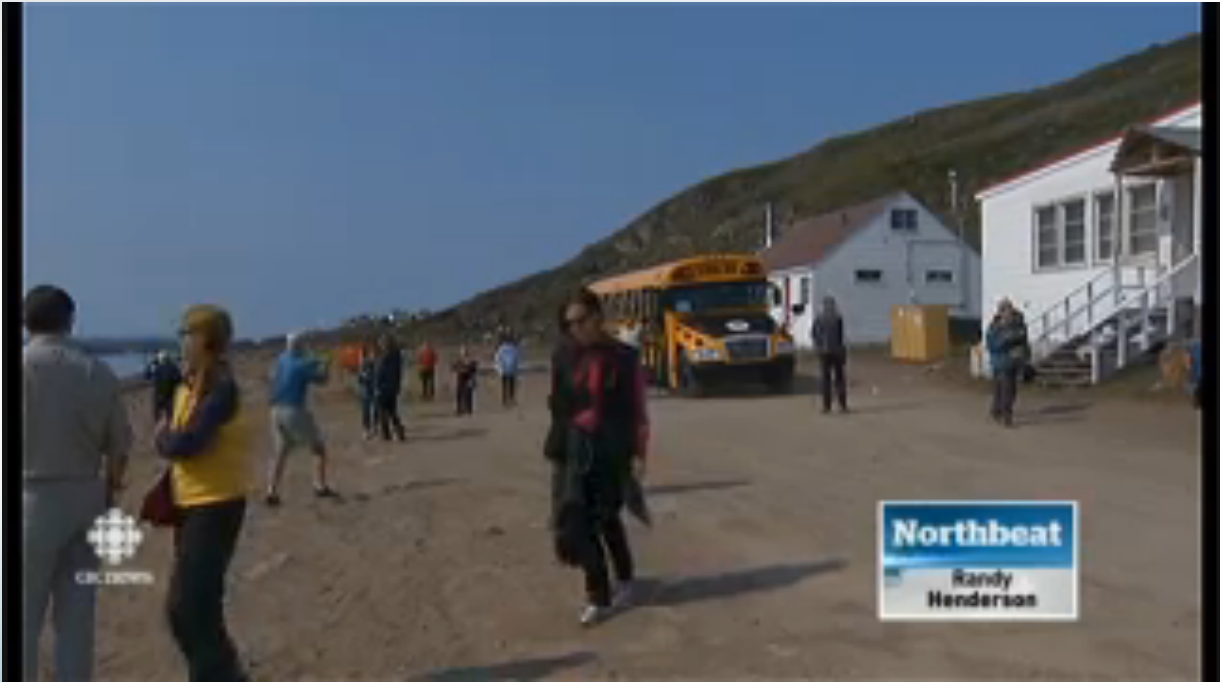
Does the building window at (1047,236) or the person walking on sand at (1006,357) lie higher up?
the building window at (1047,236)

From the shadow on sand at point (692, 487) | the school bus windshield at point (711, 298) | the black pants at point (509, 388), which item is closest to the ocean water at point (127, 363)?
the shadow on sand at point (692, 487)

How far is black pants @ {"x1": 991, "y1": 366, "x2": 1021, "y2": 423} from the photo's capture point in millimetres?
12453

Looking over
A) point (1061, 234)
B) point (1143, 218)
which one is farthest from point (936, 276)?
point (1143, 218)

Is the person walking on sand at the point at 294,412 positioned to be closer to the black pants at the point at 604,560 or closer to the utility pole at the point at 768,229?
A: the black pants at the point at 604,560

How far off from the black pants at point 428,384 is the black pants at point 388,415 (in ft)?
13.2

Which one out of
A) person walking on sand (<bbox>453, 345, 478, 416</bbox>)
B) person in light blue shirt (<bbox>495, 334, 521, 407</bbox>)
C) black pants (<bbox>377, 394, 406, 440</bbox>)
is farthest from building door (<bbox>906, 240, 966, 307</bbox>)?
black pants (<bbox>377, 394, 406, 440</bbox>)

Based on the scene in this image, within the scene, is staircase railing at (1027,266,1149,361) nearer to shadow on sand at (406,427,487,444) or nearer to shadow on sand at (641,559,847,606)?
shadow on sand at (406,427,487,444)

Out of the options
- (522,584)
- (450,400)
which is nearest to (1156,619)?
(522,584)

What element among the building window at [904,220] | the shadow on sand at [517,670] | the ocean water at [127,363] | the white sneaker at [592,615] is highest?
the building window at [904,220]

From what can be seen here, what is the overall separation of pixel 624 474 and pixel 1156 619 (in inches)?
90.0

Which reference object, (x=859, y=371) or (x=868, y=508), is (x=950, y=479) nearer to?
(x=868, y=508)

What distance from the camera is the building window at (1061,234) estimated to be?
19.0 meters

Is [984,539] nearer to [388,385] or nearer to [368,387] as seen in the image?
[388,385]

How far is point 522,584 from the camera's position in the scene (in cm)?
618
